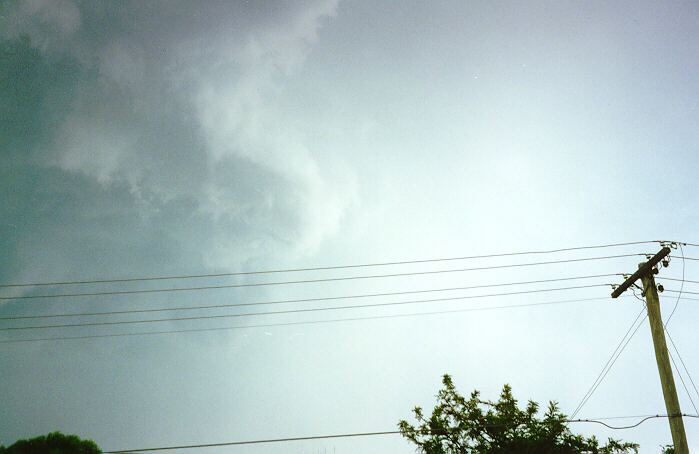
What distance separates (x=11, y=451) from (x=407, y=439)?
22752 millimetres

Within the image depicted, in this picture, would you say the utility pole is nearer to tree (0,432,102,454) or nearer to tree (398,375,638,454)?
tree (398,375,638,454)

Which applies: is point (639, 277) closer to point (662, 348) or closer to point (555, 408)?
point (662, 348)

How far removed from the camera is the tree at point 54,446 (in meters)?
23.1

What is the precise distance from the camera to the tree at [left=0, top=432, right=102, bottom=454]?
75.7 feet

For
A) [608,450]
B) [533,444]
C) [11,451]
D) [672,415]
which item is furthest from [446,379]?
[11,451]

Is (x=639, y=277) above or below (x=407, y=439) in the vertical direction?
above

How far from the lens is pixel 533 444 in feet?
70.9

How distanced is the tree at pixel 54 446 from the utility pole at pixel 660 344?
28327 mm

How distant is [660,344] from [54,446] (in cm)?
3068

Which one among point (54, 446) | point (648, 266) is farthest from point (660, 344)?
point (54, 446)

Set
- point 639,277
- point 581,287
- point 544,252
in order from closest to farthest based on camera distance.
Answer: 1. point 639,277
2. point 544,252
3. point 581,287

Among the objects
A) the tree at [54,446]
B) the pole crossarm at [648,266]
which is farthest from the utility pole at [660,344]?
the tree at [54,446]

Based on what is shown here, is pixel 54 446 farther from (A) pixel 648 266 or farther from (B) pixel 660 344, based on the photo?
(A) pixel 648 266

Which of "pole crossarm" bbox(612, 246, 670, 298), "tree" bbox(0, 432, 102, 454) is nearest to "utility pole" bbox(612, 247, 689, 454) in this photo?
"pole crossarm" bbox(612, 246, 670, 298)
